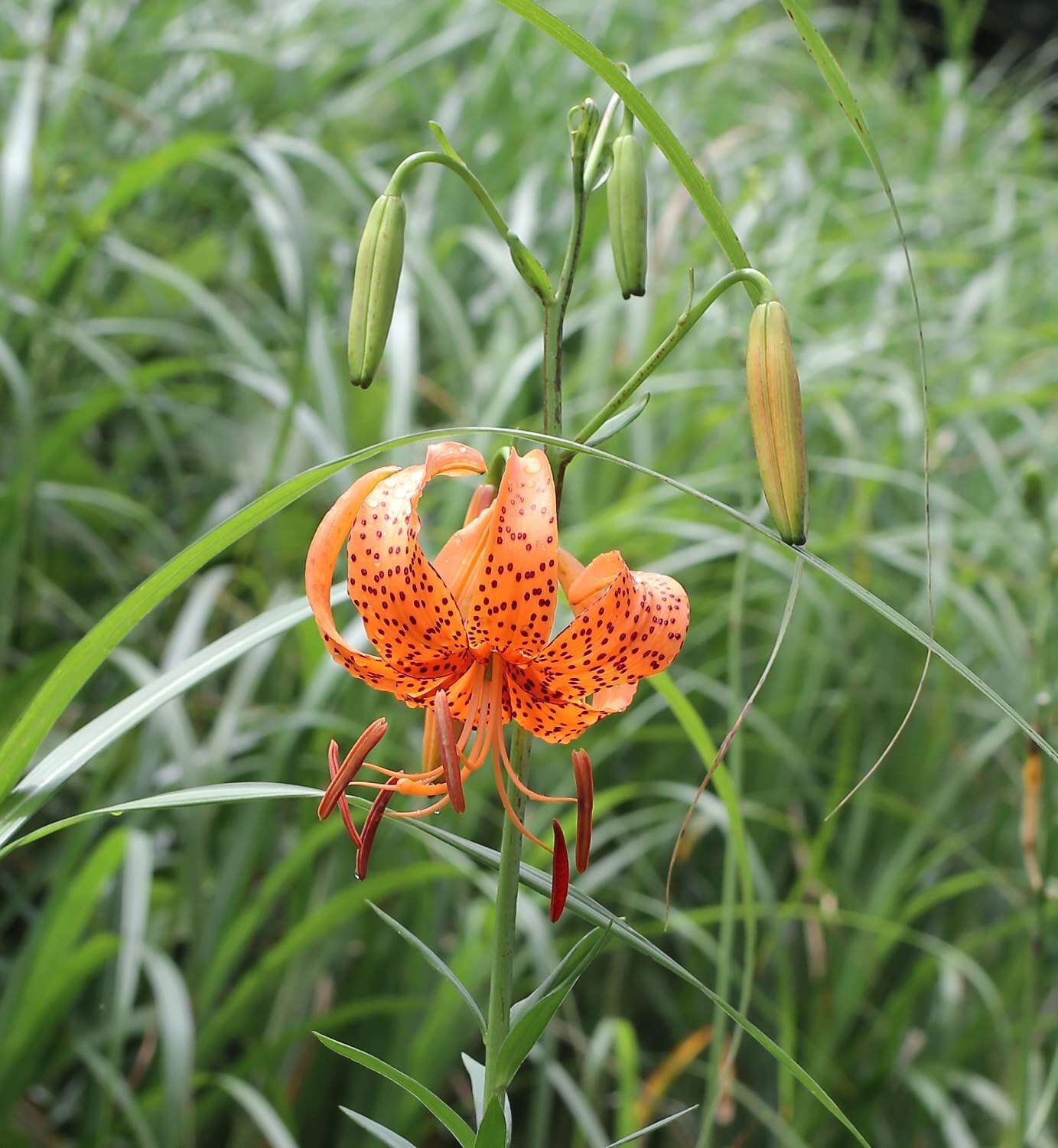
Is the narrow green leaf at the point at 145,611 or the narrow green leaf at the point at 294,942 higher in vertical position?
the narrow green leaf at the point at 145,611

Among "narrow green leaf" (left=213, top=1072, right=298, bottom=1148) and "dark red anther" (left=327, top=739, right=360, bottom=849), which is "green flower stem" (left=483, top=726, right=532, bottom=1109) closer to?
"dark red anther" (left=327, top=739, right=360, bottom=849)

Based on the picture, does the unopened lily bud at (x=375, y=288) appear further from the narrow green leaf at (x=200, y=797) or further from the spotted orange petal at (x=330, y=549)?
the narrow green leaf at (x=200, y=797)

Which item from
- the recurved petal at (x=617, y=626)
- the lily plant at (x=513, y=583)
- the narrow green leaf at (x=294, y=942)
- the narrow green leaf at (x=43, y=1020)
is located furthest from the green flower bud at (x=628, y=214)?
the narrow green leaf at (x=43, y=1020)

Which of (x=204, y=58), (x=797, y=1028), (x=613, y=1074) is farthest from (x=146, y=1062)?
(x=204, y=58)

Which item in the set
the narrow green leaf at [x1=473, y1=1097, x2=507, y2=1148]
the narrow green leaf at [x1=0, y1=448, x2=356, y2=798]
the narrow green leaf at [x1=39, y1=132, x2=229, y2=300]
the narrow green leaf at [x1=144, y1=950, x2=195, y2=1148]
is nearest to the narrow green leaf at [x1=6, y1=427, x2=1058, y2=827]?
the narrow green leaf at [x1=0, y1=448, x2=356, y2=798]

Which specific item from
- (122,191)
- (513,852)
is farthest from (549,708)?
(122,191)

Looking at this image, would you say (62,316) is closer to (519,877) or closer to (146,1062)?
(146,1062)

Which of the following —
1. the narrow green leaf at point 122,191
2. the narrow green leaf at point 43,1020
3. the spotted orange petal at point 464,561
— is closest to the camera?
the spotted orange petal at point 464,561
